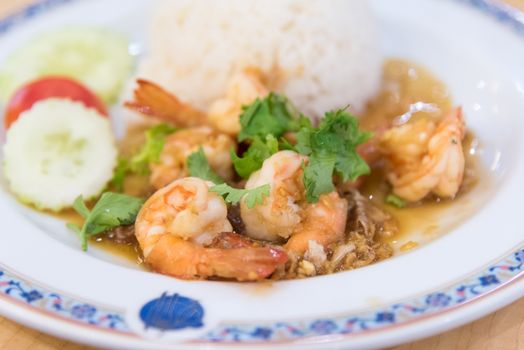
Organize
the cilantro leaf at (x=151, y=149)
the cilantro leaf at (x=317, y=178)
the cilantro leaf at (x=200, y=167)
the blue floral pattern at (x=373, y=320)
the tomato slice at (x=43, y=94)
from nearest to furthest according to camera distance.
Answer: the blue floral pattern at (x=373, y=320) < the cilantro leaf at (x=317, y=178) < the cilantro leaf at (x=200, y=167) < the cilantro leaf at (x=151, y=149) < the tomato slice at (x=43, y=94)

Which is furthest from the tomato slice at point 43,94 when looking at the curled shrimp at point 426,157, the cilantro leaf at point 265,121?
the curled shrimp at point 426,157

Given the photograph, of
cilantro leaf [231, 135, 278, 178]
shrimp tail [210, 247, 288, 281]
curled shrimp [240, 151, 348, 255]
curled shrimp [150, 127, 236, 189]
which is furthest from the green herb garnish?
shrimp tail [210, 247, 288, 281]

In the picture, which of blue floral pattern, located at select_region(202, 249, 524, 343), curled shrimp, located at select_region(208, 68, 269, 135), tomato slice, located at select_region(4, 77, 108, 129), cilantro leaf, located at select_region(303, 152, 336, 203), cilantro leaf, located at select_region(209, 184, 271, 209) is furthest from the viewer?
tomato slice, located at select_region(4, 77, 108, 129)

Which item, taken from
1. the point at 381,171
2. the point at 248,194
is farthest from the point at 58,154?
the point at 381,171

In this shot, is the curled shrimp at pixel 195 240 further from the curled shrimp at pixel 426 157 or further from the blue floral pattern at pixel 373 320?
the curled shrimp at pixel 426 157

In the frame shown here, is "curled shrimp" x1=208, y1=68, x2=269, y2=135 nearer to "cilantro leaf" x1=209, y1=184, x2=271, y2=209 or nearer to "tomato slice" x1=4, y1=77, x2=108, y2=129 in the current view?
"cilantro leaf" x1=209, y1=184, x2=271, y2=209

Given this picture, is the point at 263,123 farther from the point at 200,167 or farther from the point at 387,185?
the point at 387,185

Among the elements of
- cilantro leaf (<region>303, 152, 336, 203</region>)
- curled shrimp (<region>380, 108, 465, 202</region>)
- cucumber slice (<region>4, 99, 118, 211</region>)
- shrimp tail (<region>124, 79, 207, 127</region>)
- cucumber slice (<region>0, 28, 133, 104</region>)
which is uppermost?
curled shrimp (<region>380, 108, 465, 202</region>)

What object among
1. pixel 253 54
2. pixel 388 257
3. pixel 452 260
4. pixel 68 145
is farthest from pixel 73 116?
pixel 452 260
